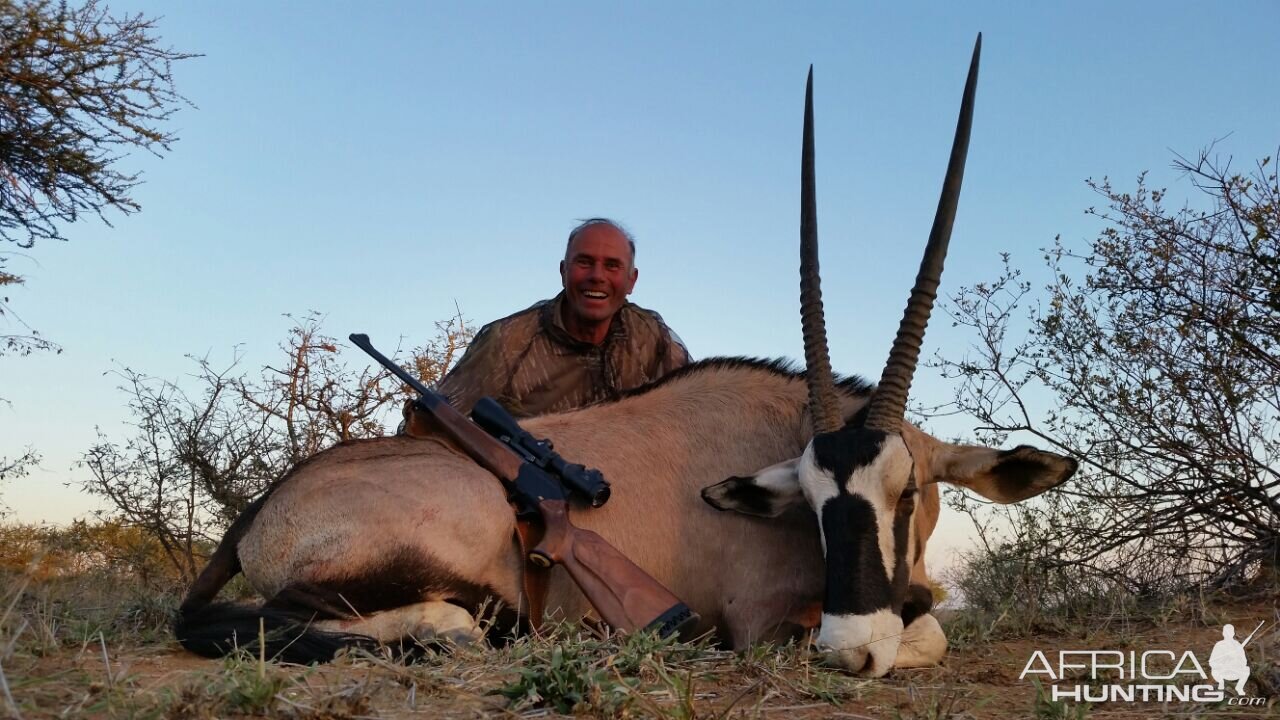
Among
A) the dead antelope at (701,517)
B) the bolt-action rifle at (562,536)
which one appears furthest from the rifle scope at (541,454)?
the dead antelope at (701,517)

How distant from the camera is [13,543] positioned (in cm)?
996

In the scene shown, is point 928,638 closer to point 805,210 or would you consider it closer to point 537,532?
point 537,532

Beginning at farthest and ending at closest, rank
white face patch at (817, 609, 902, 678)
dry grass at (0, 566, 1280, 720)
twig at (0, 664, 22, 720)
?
white face patch at (817, 609, 902, 678)
dry grass at (0, 566, 1280, 720)
twig at (0, 664, 22, 720)

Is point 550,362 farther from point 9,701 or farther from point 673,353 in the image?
point 9,701

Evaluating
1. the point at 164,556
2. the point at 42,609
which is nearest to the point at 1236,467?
the point at 42,609

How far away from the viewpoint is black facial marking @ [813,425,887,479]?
3.90m

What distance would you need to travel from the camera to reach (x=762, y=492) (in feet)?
14.3

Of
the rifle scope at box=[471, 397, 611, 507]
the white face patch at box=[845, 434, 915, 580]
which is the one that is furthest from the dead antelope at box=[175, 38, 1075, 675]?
the rifle scope at box=[471, 397, 611, 507]

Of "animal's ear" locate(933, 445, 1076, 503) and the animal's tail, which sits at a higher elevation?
"animal's ear" locate(933, 445, 1076, 503)

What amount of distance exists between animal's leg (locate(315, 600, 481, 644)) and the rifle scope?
684 mm

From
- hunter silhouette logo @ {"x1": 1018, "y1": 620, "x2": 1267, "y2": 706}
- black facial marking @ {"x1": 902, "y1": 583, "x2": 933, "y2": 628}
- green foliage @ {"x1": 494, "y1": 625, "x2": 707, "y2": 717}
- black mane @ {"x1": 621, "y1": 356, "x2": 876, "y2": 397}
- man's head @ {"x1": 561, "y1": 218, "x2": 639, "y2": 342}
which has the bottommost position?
green foliage @ {"x1": 494, "y1": 625, "x2": 707, "y2": 717}

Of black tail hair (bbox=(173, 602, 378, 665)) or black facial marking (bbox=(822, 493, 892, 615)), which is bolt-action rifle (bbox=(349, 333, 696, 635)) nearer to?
black facial marking (bbox=(822, 493, 892, 615))

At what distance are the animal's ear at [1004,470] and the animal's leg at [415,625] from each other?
6.76 feet

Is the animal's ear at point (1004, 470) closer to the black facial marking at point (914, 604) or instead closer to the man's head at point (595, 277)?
the black facial marking at point (914, 604)
